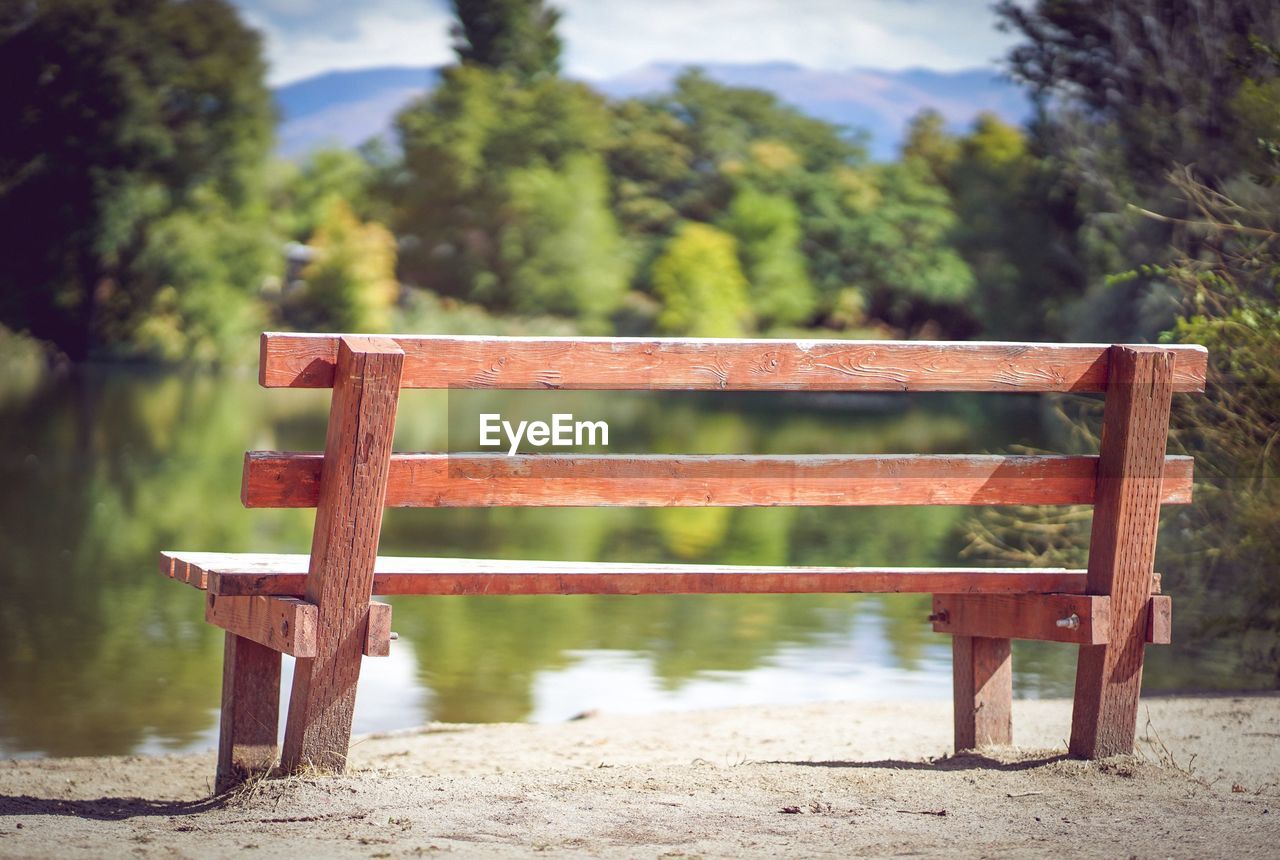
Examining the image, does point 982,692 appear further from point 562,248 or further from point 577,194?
point 577,194

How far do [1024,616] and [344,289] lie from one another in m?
61.7

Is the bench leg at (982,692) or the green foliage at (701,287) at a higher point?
the green foliage at (701,287)

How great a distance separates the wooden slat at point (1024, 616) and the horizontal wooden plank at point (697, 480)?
325 mm

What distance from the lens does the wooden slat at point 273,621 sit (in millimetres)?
4359

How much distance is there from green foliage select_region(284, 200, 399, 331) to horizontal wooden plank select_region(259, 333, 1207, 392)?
5928 centimetres

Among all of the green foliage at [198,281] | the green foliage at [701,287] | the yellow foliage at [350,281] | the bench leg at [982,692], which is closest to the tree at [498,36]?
the green foliage at [701,287]

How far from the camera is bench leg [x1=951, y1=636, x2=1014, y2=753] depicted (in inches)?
233

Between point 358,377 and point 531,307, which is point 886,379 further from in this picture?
point 531,307

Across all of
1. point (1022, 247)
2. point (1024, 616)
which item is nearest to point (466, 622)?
point (1024, 616)

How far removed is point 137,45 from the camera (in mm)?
57438

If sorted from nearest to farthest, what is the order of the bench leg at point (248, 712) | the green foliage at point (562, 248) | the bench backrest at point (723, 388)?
1. the bench backrest at point (723, 388)
2. the bench leg at point (248, 712)
3. the green foliage at point (562, 248)

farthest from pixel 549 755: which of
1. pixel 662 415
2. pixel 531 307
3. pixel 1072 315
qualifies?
pixel 531 307

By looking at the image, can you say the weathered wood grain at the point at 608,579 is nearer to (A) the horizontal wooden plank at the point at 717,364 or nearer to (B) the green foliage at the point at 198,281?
(A) the horizontal wooden plank at the point at 717,364

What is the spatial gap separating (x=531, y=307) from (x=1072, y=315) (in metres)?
49.7
